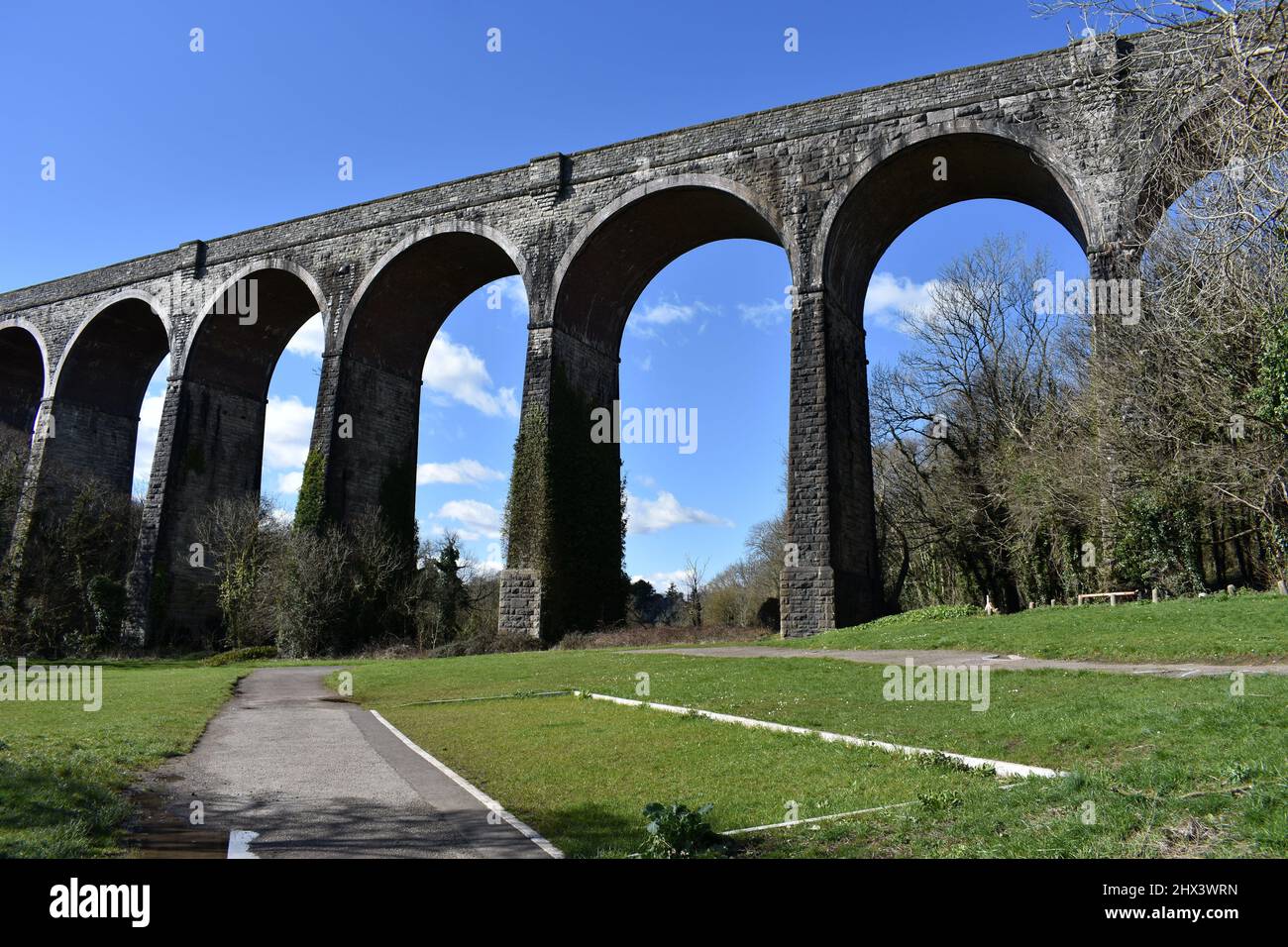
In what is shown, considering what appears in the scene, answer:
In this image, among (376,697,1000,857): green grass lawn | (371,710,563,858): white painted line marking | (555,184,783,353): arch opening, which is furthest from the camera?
(555,184,783,353): arch opening

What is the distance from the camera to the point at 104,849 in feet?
17.7

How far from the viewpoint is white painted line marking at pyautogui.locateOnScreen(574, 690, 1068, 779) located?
682 centimetres

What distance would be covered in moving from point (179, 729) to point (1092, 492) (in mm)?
20068

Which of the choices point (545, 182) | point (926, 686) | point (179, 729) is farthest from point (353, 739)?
point (545, 182)

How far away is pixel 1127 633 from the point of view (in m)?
14.0

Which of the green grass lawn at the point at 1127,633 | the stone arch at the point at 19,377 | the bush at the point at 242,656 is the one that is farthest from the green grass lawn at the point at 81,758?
the stone arch at the point at 19,377

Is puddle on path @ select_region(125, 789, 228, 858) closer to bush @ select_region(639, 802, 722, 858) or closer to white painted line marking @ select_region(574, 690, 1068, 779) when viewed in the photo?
bush @ select_region(639, 802, 722, 858)

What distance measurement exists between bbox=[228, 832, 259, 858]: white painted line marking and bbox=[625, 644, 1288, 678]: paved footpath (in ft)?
31.6

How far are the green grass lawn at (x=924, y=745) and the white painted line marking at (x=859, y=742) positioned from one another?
0.68 ft

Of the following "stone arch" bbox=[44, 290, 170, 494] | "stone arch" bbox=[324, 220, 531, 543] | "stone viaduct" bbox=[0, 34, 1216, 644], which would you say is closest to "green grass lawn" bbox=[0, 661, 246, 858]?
"stone viaduct" bbox=[0, 34, 1216, 644]

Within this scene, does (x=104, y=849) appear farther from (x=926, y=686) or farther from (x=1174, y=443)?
(x=1174, y=443)
